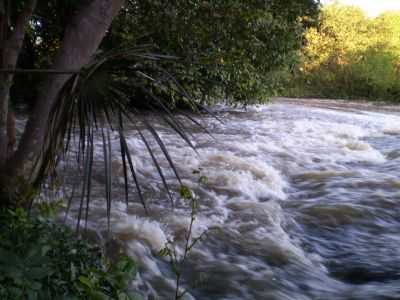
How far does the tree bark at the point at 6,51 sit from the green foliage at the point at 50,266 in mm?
607

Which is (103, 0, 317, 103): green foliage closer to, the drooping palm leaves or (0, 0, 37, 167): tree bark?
(0, 0, 37, 167): tree bark

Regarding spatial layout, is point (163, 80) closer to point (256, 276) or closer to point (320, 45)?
point (256, 276)

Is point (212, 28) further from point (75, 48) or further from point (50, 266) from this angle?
point (50, 266)

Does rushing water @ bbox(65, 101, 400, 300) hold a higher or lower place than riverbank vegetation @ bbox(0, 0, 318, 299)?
lower

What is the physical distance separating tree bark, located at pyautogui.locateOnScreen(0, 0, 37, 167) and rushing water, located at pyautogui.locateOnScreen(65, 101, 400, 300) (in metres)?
1.29

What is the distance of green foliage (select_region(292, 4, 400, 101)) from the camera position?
3619 cm

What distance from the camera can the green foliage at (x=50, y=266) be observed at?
1849 millimetres

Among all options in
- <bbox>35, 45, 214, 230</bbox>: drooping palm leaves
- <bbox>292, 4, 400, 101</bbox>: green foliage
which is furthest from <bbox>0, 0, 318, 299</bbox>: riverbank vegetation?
<bbox>292, 4, 400, 101</bbox>: green foliage

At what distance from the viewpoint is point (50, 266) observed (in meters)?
2.40

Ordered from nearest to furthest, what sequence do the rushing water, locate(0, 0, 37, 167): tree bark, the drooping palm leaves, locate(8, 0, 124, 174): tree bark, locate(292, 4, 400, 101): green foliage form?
the drooping palm leaves < locate(8, 0, 124, 174): tree bark < locate(0, 0, 37, 167): tree bark < the rushing water < locate(292, 4, 400, 101): green foliage

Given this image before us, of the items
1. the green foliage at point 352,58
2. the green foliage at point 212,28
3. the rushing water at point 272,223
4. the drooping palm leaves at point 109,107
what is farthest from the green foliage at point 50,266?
the green foliage at point 352,58

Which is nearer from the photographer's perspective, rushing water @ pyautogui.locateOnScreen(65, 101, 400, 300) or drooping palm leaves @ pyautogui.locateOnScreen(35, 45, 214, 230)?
drooping palm leaves @ pyautogui.locateOnScreen(35, 45, 214, 230)

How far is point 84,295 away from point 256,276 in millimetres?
1947

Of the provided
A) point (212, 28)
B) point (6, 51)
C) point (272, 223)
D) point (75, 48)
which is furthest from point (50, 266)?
point (212, 28)
